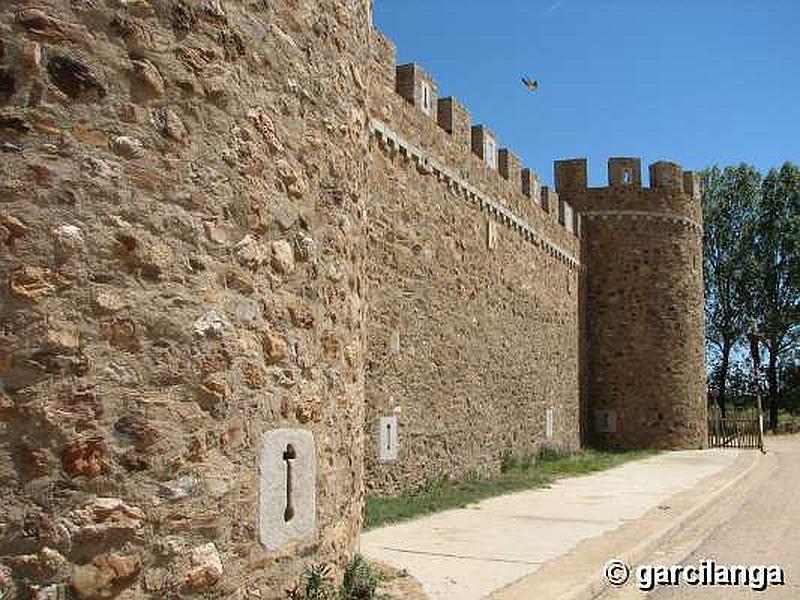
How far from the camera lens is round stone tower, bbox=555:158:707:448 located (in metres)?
24.2

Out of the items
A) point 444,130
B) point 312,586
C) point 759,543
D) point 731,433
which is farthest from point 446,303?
point 731,433

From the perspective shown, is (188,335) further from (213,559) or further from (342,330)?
(342,330)

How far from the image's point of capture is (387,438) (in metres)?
11.2

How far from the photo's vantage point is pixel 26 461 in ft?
11.0

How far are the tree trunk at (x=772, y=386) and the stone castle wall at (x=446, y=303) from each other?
2538 centimetres

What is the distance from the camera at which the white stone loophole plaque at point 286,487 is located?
14.2 ft

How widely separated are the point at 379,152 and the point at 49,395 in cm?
859

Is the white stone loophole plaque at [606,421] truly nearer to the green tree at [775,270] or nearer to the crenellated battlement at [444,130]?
the crenellated battlement at [444,130]

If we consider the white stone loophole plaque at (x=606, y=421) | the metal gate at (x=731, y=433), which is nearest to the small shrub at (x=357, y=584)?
the white stone loophole plaque at (x=606, y=421)

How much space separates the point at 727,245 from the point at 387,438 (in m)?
35.6

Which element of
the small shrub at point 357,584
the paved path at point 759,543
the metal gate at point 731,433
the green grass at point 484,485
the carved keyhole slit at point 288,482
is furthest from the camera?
the metal gate at point 731,433

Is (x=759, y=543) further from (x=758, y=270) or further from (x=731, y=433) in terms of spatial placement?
(x=758, y=270)

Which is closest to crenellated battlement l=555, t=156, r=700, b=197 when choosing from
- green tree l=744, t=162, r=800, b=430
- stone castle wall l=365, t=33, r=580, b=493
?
stone castle wall l=365, t=33, r=580, b=493

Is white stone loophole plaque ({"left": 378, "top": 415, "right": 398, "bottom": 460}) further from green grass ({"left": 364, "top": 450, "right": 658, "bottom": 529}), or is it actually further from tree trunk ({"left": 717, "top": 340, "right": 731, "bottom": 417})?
tree trunk ({"left": 717, "top": 340, "right": 731, "bottom": 417})
